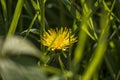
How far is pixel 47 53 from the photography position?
30.4 inches

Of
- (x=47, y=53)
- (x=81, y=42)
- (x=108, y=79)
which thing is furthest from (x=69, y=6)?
(x=81, y=42)

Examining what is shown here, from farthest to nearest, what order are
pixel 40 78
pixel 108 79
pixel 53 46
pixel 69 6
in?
pixel 108 79, pixel 69 6, pixel 53 46, pixel 40 78

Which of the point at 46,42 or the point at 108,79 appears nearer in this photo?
the point at 46,42

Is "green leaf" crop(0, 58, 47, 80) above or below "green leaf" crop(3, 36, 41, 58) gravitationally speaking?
below

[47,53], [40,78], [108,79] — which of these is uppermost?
[40,78]

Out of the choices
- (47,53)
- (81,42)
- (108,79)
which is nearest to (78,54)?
(81,42)

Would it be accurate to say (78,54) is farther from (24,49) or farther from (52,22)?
(52,22)

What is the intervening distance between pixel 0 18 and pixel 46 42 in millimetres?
280

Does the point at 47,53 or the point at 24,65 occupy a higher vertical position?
the point at 24,65

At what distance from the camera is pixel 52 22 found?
1229 mm

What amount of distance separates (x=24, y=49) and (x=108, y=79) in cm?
75

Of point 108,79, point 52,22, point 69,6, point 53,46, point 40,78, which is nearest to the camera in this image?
point 40,78

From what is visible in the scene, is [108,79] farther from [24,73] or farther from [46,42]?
[24,73]

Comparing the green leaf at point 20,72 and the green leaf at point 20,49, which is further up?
the green leaf at point 20,49
